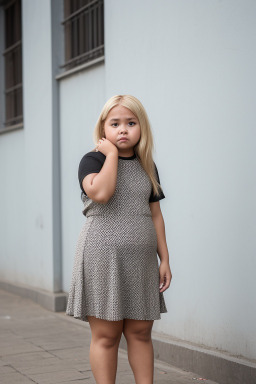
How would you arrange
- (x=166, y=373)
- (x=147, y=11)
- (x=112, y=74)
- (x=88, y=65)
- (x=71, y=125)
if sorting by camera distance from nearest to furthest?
(x=166, y=373), (x=147, y=11), (x=112, y=74), (x=88, y=65), (x=71, y=125)

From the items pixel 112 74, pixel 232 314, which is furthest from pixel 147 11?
pixel 232 314

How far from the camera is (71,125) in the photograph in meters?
7.38

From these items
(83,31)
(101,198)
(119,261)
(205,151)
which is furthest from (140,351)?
(83,31)

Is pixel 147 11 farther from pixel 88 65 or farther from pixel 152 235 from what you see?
pixel 152 235

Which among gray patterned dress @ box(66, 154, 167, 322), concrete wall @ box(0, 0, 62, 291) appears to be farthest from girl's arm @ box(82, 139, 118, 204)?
concrete wall @ box(0, 0, 62, 291)

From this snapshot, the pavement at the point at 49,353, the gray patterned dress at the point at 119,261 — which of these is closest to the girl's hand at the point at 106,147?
the gray patterned dress at the point at 119,261

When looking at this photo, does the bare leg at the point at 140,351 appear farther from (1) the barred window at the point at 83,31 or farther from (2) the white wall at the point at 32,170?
(2) the white wall at the point at 32,170

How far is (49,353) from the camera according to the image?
5258 mm

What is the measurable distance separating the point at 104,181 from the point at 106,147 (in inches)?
8.7

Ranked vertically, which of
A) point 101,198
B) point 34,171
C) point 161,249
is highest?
point 34,171

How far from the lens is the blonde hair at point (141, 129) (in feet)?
10.7

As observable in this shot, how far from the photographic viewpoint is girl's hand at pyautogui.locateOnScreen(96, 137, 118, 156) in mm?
3203

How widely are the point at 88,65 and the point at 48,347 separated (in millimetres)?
3046

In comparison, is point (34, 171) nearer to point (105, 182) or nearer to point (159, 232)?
point (159, 232)
